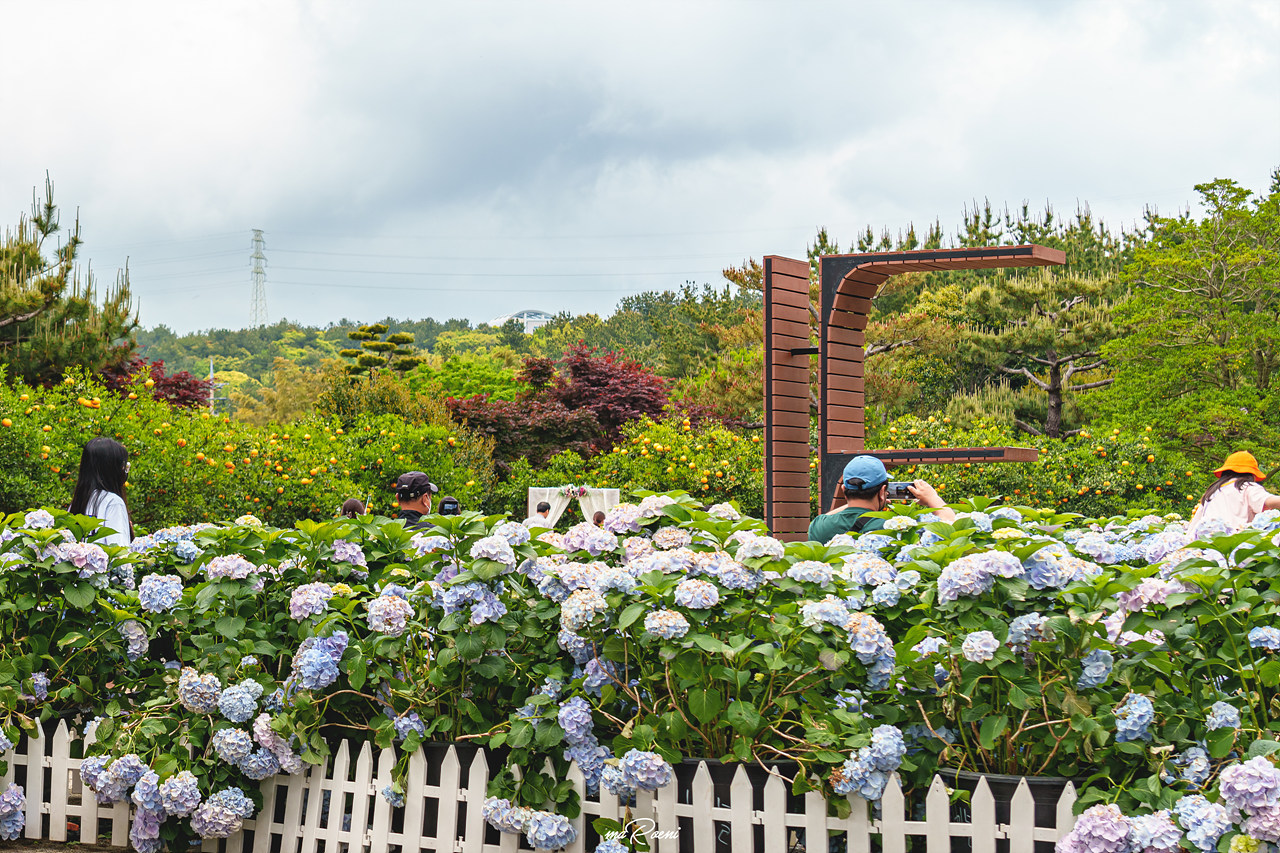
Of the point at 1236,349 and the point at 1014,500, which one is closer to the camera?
the point at 1014,500

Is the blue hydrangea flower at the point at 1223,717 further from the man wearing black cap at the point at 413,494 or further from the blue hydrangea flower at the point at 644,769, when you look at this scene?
the man wearing black cap at the point at 413,494

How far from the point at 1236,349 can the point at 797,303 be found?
11321mm

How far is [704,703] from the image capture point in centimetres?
251

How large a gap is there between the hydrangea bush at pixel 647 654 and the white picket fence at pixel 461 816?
0.07 meters

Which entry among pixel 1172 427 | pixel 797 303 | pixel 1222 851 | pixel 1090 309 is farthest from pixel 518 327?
pixel 1222 851

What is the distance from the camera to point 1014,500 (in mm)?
13938

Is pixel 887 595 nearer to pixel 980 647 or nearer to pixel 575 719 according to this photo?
pixel 980 647

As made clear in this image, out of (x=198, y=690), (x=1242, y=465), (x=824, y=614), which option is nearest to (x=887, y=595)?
(x=824, y=614)

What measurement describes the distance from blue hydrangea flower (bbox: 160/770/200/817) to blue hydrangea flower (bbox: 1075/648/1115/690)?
7.57ft

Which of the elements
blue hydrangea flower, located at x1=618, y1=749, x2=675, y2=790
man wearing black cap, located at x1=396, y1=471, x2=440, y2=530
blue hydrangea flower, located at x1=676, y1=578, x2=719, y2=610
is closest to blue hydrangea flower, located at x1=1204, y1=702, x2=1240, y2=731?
blue hydrangea flower, located at x1=676, y1=578, x2=719, y2=610

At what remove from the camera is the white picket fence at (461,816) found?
8.00ft

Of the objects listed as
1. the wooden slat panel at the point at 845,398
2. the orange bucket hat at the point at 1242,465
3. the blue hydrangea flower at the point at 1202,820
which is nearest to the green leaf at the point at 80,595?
the blue hydrangea flower at the point at 1202,820

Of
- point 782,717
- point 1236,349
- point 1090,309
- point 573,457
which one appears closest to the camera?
point 782,717

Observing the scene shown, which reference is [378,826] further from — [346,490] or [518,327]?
[518,327]
